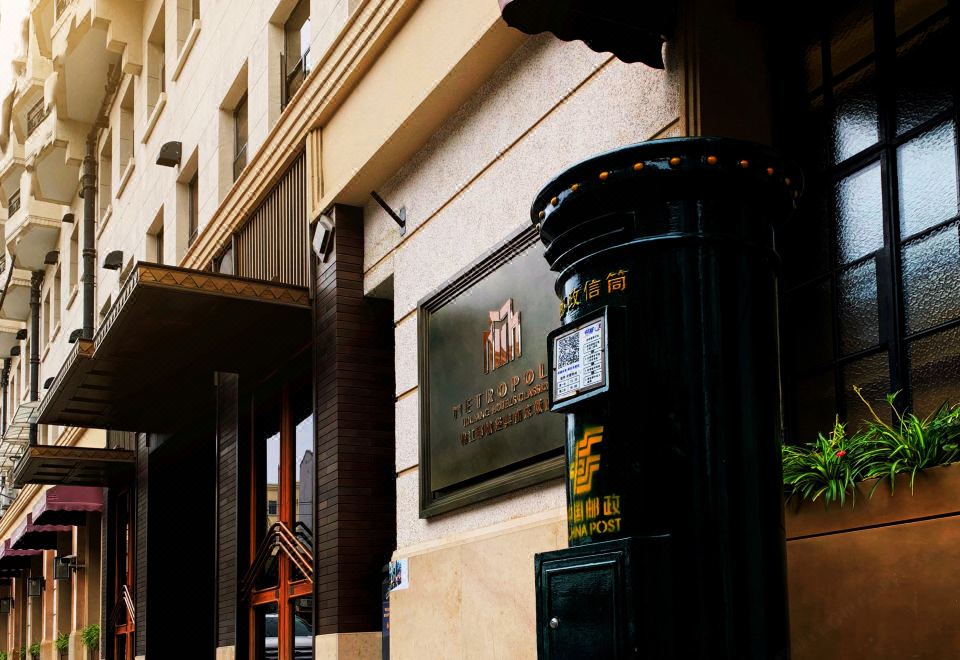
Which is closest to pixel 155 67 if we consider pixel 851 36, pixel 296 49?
pixel 296 49

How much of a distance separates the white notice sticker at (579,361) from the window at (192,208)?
605 inches

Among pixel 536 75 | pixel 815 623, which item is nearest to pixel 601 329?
pixel 815 623

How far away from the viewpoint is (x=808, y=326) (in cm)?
647

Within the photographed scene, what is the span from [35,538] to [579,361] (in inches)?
1155

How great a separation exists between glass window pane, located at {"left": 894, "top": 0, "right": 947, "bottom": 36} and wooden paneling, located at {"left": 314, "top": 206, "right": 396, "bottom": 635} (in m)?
6.76

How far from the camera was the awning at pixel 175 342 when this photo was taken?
486 inches

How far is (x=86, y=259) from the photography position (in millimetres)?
27141

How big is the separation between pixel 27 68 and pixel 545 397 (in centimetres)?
3143

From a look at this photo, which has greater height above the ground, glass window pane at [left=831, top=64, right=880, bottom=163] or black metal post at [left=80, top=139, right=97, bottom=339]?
black metal post at [left=80, top=139, right=97, bottom=339]

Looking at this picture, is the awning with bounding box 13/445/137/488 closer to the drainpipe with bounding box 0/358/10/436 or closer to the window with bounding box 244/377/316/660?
the window with bounding box 244/377/316/660

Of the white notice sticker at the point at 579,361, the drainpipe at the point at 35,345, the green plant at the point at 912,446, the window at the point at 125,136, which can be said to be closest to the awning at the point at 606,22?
the white notice sticker at the point at 579,361

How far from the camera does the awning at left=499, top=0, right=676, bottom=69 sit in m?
6.46

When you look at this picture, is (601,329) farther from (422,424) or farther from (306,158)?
(306,158)

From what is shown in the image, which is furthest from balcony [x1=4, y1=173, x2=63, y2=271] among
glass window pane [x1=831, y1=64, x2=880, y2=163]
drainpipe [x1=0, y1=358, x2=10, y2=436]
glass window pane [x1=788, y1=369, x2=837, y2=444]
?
glass window pane [x1=788, y1=369, x2=837, y2=444]
